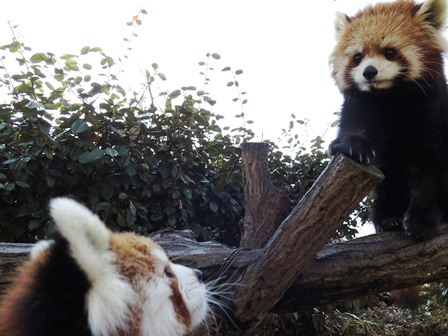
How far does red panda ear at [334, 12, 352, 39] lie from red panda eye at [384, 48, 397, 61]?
427mm

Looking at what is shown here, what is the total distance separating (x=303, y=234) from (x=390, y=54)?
109 centimetres

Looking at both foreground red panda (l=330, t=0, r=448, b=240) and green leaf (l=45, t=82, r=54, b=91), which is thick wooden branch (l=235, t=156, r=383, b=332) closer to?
foreground red panda (l=330, t=0, r=448, b=240)

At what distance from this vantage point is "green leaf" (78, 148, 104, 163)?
2.55 meters

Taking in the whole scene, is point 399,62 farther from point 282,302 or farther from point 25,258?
point 25,258


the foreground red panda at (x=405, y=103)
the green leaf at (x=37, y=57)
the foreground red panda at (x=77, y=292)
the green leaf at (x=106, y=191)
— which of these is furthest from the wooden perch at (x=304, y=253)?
the green leaf at (x=37, y=57)

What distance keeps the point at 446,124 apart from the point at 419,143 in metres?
0.17

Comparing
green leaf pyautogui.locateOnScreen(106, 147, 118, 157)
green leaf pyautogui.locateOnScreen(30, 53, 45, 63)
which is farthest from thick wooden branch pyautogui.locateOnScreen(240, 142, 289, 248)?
green leaf pyautogui.locateOnScreen(30, 53, 45, 63)

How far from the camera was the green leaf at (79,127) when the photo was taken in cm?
258

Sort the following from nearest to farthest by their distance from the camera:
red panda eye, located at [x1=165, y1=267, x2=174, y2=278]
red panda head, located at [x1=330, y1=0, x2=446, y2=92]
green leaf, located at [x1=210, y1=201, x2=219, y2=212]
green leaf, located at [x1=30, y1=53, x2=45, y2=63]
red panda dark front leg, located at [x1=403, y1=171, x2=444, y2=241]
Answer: red panda eye, located at [x1=165, y1=267, x2=174, y2=278], red panda dark front leg, located at [x1=403, y1=171, x2=444, y2=241], red panda head, located at [x1=330, y1=0, x2=446, y2=92], green leaf, located at [x1=30, y1=53, x2=45, y2=63], green leaf, located at [x1=210, y1=201, x2=219, y2=212]

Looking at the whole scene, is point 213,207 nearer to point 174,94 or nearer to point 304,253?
point 174,94

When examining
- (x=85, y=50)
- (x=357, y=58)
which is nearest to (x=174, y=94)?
(x=85, y=50)

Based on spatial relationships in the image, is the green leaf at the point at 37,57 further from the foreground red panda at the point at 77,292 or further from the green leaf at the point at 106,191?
the foreground red panda at the point at 77,292

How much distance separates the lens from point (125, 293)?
4.37 feet

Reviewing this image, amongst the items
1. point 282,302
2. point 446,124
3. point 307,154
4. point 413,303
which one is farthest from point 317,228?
point 307,154
